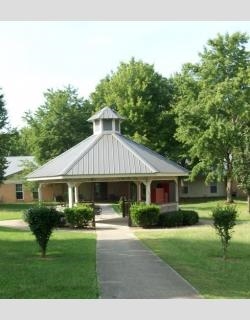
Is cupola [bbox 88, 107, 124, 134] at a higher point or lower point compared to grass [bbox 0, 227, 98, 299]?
higher

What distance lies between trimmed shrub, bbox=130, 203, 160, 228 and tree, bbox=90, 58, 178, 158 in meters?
26.0

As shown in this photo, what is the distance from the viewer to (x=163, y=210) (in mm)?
32281

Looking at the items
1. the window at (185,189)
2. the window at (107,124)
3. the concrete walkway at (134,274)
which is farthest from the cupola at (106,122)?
the window at (185,189)

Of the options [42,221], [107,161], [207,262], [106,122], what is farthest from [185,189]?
[42,221]

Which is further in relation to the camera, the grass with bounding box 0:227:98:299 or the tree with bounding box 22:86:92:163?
the tree with bounding box 22:86:92:163

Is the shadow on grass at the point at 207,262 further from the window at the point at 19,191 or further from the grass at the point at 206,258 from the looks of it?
the window at the point at 19,191

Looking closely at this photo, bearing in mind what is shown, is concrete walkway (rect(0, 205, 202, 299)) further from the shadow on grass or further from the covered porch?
the covered porch

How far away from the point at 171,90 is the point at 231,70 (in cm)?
1264

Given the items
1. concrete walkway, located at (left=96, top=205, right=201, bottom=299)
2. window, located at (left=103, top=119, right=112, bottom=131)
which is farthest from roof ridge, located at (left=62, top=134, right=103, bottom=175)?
concrete walkway, located at (left=96, top=205, right=201, bottom=299)

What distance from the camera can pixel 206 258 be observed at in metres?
17.4

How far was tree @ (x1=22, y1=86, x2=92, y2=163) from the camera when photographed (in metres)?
57.9

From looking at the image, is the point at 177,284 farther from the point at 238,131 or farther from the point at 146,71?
the point at 146,71

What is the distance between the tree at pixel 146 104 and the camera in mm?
57844

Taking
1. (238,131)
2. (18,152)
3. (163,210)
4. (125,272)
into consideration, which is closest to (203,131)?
(238,131)
